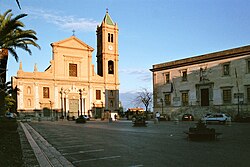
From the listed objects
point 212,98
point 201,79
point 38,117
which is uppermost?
point 201,79

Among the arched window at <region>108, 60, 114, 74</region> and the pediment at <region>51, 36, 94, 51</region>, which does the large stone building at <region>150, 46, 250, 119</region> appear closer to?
the arched window at <region>108, 60, 114, 74</region>

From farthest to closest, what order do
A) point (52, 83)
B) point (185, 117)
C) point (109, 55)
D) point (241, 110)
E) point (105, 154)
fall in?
point (109, 55) < point (52, 83) < point (185, 117) < point (241, 110) < point (105, 154)

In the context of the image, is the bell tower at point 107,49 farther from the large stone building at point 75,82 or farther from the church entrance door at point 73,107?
the church entrance door at point 73,107

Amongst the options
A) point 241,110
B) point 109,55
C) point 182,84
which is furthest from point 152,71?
point 109,55

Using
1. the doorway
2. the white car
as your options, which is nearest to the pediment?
the doorway

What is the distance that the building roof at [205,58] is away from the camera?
36344 mm

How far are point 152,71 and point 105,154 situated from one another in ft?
131

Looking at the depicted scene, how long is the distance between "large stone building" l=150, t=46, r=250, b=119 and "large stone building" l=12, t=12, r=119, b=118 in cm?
1803

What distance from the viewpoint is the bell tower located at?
229 feet

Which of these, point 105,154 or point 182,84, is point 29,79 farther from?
point 105,154

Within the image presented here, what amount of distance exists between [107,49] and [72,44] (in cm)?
853

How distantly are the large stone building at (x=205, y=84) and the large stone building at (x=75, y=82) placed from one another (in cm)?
1803

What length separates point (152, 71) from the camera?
4962 centimetres

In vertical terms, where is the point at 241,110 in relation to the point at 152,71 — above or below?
below
